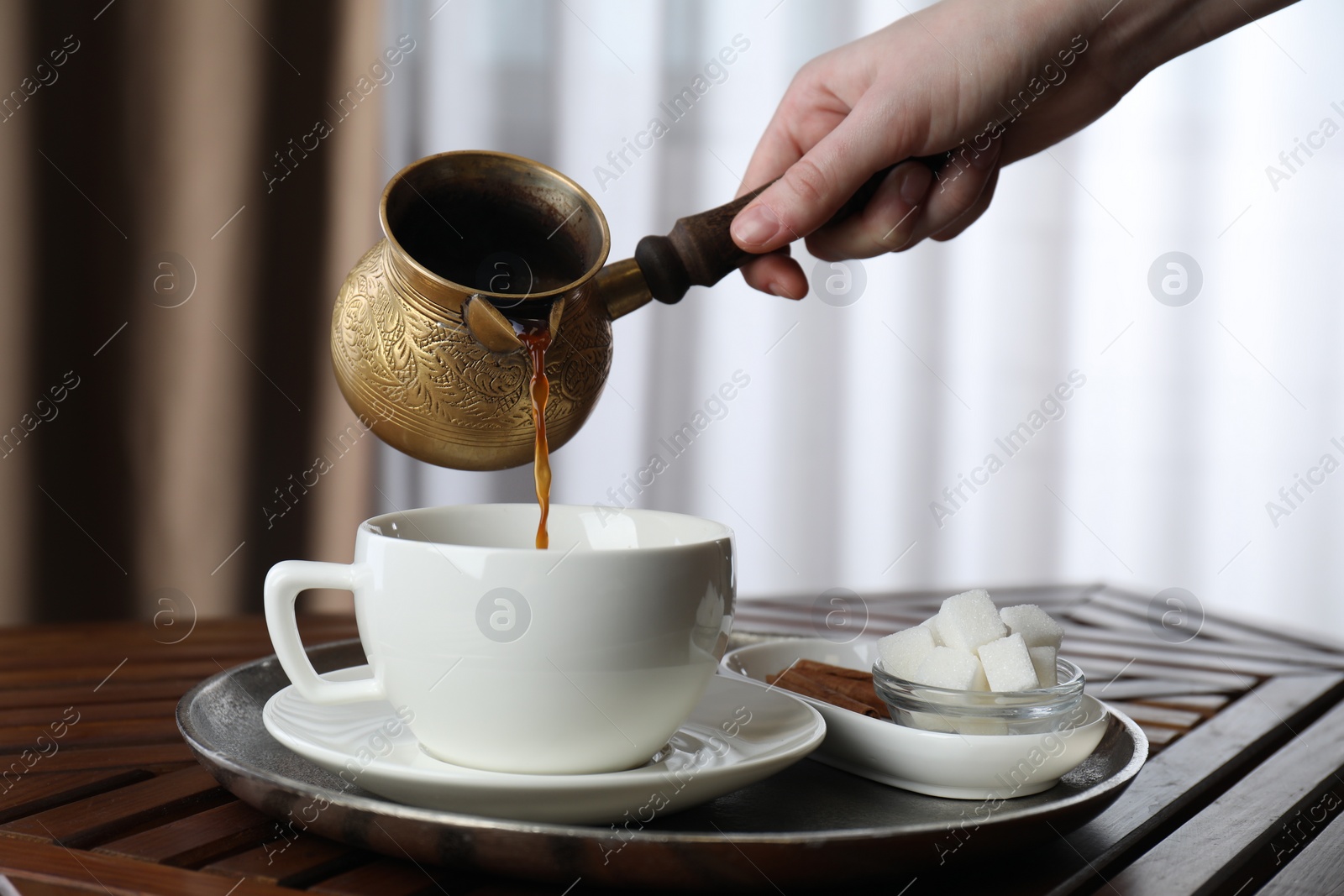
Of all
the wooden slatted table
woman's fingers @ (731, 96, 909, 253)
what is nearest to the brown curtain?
the wooden slatted table

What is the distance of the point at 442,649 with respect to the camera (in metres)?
0.54

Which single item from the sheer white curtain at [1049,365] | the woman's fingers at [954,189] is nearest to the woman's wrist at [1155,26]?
the woman's fingers at [954,189]

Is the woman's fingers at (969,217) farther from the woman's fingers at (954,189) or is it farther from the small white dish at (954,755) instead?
the small white dish at (954,755)

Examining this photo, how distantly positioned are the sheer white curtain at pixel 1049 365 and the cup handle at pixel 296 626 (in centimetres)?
168

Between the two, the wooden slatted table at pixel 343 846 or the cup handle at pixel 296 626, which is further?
the cup handle at pixel 296 626

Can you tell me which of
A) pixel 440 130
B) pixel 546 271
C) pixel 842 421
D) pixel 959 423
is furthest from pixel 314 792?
pixel 959 423

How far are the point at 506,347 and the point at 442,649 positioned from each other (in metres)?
0.22

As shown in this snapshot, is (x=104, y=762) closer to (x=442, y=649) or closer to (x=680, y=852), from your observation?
(x=442, y=649)

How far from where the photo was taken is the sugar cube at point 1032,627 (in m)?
0.63

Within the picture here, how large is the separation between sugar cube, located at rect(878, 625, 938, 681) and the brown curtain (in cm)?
151

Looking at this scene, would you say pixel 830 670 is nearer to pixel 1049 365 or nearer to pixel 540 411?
pixel 540 411

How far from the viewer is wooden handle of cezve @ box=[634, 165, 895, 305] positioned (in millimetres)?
808

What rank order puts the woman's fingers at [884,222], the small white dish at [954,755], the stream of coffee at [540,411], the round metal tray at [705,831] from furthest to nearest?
the woman's fingers at [884,222] < the stream of coffee at [540,411] < the small white dish at [954,755] < the round metal tray at [705,831]

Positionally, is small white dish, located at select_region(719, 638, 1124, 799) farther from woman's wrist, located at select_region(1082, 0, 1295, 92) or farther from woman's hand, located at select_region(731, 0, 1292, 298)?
woman's wrist, located at select_region(1082, 0, 1295, 92)
